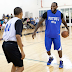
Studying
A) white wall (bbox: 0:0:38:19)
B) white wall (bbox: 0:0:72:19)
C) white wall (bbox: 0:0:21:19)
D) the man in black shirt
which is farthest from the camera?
white wall (bbox: 0:0:72:19)

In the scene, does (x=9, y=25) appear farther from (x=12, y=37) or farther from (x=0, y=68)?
(x=0, y=68)

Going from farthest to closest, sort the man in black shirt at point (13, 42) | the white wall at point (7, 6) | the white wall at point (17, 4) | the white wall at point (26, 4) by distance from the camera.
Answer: the white wall at point (26, 4), the white wall at point (17, 4), the white wall at point (7, 6), the man in black shirt at point (13, 42)

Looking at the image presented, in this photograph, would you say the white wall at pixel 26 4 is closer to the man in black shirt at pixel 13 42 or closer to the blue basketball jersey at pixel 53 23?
the blue basketball jersey at pixel 53 23

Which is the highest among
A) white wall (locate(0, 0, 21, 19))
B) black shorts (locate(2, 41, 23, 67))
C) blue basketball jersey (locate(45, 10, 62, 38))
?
white wall (locate(0, 0, 21, 19))

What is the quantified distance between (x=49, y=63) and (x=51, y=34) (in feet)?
2.92

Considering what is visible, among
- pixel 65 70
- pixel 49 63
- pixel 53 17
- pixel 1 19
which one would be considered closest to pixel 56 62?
pixel 49 63

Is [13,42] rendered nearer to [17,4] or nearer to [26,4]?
[17,4]

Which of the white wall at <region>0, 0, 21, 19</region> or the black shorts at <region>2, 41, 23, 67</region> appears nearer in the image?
the black shorts at <region>2, 41, 23, 67</region>

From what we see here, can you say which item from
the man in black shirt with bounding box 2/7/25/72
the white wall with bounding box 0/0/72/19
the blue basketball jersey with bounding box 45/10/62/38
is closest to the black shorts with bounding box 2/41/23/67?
the man in black shirt with bounding box 2/7/25/72

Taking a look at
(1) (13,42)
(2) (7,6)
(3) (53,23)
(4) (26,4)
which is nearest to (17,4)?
(2) (7,6)

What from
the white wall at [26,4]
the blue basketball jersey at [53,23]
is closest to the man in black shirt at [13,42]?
the blue basketball jersey at [53,23]

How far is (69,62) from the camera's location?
420 centimetres

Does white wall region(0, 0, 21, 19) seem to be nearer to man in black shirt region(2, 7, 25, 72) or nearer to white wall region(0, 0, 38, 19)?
white wall region(0, 0, 38, 19)

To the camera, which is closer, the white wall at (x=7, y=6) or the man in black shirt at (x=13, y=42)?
the man in black shirt at (x=13, y=42)
